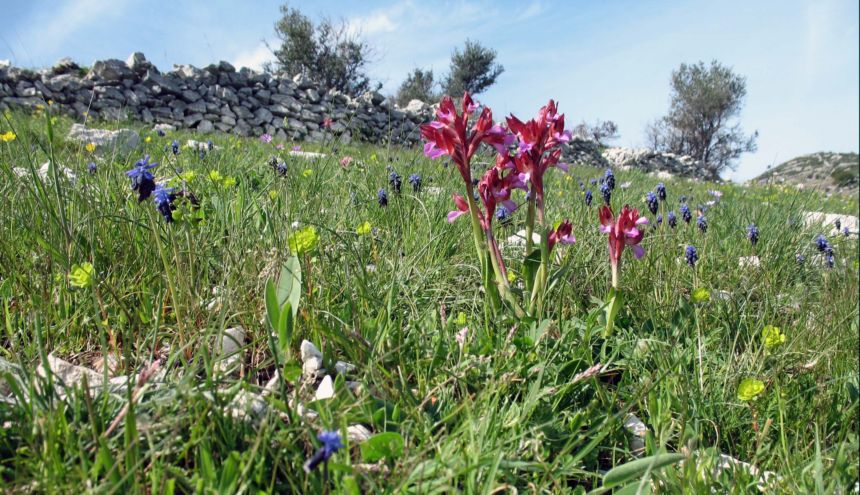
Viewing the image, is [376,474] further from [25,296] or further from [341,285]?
[25,296]

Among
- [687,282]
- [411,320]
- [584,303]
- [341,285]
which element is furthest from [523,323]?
[687,282]

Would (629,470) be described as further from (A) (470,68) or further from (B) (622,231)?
(A) (470,68)

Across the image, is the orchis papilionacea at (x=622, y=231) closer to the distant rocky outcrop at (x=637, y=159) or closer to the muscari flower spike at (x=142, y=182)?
the muscari flower spike at (x=142, y=182)

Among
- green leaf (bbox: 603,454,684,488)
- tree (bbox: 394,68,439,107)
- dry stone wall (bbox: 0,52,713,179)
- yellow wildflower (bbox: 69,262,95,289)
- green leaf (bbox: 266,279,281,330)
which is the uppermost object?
tree (bbox: 394,68,439,107)

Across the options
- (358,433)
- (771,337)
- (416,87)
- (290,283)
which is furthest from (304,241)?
(416,87)

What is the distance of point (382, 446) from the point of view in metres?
0.98

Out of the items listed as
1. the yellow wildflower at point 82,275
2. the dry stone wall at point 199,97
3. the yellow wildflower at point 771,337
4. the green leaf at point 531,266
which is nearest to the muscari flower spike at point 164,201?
the yellow wildflower at point 82,275

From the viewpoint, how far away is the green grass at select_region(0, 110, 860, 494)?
930 millimetres

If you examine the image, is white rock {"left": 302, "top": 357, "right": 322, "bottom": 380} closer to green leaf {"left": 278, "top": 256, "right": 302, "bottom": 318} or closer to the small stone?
the small stone

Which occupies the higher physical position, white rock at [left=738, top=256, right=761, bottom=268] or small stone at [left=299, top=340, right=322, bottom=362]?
white rock at [left=738, top=256, right=761, bottom=268]

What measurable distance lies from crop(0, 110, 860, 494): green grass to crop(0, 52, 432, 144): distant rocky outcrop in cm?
993

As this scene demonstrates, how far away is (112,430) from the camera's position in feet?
3.09

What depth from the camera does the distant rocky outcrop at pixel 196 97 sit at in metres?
11.9

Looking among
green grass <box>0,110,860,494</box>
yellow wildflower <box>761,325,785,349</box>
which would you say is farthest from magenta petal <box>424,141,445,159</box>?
yellow wildflower <box>761,325,785,349</box>
